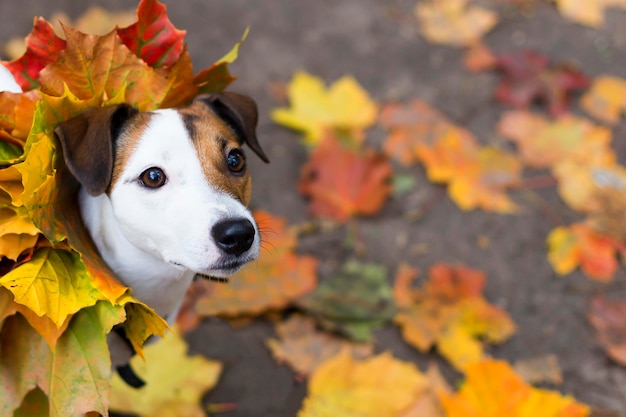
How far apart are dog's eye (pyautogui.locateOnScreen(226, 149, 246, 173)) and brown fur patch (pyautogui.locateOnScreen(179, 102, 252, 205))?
0.04 ft

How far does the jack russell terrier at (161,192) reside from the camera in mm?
1465

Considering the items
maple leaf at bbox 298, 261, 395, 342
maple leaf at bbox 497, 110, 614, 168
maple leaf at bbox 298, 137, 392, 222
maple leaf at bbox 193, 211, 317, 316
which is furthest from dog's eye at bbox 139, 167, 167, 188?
maple leaf at bbox 497, 110, 614, 168

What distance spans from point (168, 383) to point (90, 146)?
1.08 meters

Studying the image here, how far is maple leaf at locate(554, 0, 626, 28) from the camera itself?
3.92m

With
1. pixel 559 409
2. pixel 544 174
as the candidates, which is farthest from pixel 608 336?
pixel 544 174

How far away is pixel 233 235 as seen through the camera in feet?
4.80

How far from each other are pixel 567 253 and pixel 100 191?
6.87 feet

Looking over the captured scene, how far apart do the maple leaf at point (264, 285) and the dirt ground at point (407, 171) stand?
0.36 feet

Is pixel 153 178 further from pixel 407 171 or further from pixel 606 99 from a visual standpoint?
pixel 606 99

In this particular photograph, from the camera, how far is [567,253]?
9.41 ft

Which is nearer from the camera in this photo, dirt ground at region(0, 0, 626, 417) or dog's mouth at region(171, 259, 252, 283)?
dog's mouth at region(171, 259, 252, 283)

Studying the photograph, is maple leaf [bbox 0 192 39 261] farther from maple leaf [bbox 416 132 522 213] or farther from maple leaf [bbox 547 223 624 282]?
maple leaf [bbox 547 223 624 282]

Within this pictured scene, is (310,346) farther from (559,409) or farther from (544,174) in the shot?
(544,174)

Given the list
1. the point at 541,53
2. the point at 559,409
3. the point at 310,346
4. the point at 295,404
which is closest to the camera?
the point at 559,409
